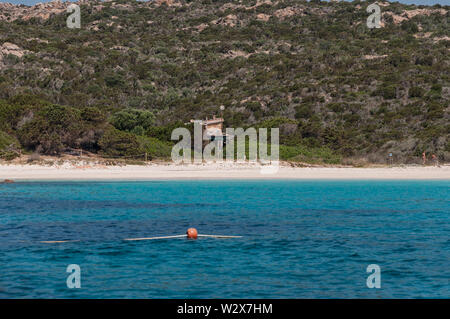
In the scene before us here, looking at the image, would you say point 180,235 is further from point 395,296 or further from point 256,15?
point 256,15

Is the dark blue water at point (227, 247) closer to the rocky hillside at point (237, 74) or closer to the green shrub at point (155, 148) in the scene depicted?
the green shrub at point (155, 148)

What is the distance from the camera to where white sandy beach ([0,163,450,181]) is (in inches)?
1384

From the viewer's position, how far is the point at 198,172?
122 feet

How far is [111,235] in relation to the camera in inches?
602

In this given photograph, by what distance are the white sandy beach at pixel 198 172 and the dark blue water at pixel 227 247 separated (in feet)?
29.1

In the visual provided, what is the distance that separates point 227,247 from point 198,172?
2373 centimetres

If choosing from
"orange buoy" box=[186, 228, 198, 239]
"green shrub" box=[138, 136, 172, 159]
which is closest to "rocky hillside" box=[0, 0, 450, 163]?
"green shrub" box=[138, 136, 172, 159]

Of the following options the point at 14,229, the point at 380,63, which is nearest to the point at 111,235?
the point at 14,229

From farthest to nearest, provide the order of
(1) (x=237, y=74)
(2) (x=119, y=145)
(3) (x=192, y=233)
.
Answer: (1) (x=237, y=74) → (2) (x=119, y=145) → (3) (x=192, y=233)

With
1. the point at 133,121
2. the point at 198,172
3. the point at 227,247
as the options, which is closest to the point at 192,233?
the point at 227,247

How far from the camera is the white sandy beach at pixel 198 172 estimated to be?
35.2m

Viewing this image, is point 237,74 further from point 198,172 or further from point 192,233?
point 192,233

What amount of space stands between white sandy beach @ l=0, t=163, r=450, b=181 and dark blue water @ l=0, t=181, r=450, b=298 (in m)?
8.87
